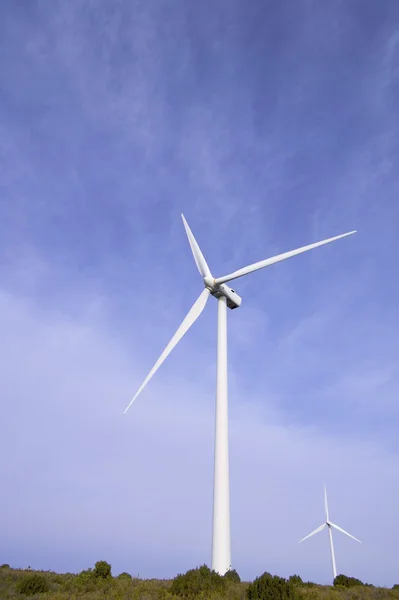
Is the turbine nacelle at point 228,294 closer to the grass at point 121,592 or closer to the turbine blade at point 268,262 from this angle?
the turbine blade at point 268,262

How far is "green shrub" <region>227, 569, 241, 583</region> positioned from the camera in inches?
1011

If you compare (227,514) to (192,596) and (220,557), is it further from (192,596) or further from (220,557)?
(192,596)

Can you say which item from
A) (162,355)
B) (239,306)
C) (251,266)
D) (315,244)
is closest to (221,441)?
(162,355)

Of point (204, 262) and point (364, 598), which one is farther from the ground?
point (204, 262)

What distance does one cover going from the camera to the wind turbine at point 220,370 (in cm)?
2870

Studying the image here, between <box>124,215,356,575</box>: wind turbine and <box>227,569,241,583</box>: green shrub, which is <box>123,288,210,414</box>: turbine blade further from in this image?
<box>227,569,241,583</box>: green shrub

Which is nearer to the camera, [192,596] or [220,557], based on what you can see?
[192,596]

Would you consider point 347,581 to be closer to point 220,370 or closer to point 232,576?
point 232,576

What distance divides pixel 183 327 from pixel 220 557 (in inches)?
739

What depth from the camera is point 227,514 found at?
29438mm

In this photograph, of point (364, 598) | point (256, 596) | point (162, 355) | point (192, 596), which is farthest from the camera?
point (162, 355)

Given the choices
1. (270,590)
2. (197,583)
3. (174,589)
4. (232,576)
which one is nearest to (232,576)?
(232,576)

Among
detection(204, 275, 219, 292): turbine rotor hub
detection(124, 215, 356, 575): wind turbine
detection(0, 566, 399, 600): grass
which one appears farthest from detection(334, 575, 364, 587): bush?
detection(204, 275, 219, 292): turbine rotor hub

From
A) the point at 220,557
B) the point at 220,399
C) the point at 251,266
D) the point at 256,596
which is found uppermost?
the point at 251,266
